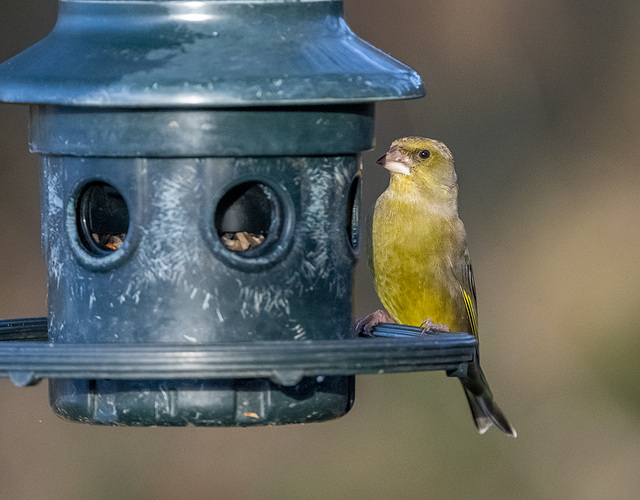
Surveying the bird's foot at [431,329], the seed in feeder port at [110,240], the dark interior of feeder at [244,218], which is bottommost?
the bird's foot at [431,329]

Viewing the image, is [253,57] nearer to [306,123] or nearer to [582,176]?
[306,123]

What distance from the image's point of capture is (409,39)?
1159 cm

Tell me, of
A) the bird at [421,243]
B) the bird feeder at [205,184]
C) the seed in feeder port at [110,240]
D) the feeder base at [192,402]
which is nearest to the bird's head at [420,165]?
the bird at [421,243]

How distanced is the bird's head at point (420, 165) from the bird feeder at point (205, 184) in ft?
5.70

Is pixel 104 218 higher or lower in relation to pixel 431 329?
higher

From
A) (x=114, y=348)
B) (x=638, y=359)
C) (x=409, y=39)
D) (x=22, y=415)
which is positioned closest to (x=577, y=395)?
(x=638, y=359)

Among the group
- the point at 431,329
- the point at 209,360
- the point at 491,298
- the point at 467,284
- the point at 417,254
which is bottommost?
the point at 491,298

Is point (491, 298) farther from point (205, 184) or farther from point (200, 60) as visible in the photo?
point (200, 60)

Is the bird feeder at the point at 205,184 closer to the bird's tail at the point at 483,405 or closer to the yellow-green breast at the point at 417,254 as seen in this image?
the yellow-green breast at the point at 417,254

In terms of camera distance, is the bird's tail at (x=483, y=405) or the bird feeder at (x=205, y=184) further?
the bird's tail at (x=483, y=405)

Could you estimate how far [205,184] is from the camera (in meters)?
4.66

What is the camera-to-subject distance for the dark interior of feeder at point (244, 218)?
4.89 meters

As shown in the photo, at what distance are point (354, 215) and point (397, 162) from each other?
5.24ft

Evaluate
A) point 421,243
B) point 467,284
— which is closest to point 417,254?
point 421,243
